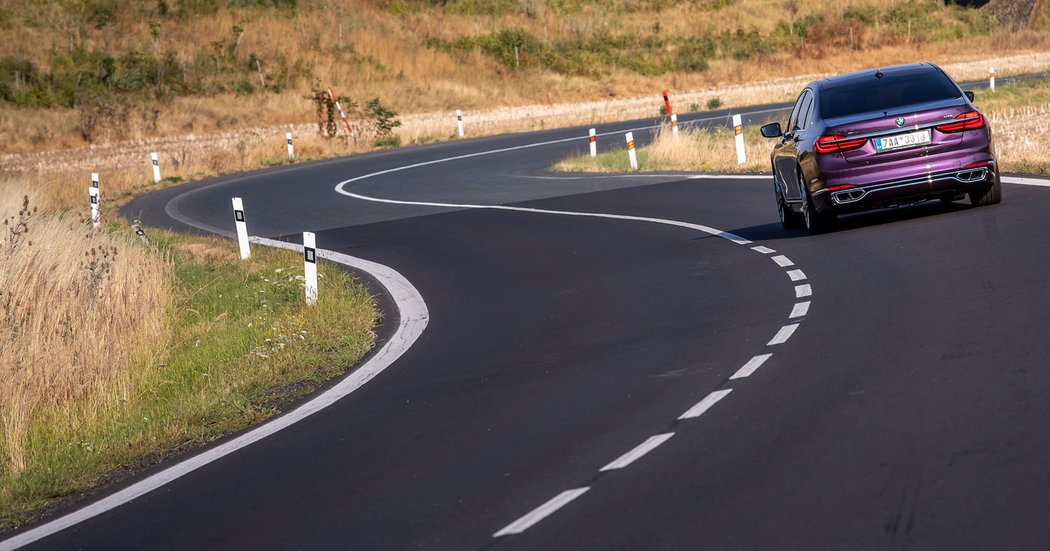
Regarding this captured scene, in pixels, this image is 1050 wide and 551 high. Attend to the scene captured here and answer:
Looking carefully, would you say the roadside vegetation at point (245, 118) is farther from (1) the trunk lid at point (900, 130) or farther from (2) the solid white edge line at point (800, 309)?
(1) the trunk lid at point (900, 130)

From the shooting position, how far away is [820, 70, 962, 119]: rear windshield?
1539cm

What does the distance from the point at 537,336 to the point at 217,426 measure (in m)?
2.95

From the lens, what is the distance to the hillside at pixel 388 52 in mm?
64625

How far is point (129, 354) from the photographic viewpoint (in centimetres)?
1264

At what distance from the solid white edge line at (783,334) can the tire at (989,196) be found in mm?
5925

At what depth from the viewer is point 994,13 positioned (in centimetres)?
8756

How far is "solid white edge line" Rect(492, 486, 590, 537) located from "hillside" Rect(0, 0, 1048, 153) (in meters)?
54.6

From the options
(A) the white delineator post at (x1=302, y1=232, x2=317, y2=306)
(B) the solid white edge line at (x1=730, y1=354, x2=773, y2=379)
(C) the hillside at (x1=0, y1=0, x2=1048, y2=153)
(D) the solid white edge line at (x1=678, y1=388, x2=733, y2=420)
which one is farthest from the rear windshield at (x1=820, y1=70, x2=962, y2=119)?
(C) the hillside at (x1=0, y1=0, x2=1048, y2=153)

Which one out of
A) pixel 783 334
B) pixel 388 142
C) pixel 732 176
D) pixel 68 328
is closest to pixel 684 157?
pixel 732 176

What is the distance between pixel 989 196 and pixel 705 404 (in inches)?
341

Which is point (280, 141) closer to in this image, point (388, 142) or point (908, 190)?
point (388, 142)

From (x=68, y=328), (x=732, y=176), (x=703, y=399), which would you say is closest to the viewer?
(x=703, y=399)

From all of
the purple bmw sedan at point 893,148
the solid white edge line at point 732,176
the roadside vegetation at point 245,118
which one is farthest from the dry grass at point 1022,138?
the purple bmw sedan at point 893,148

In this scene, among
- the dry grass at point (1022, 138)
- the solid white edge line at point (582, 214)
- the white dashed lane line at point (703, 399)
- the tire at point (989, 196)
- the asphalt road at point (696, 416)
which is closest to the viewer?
the asphalt road at point (696, 416)
